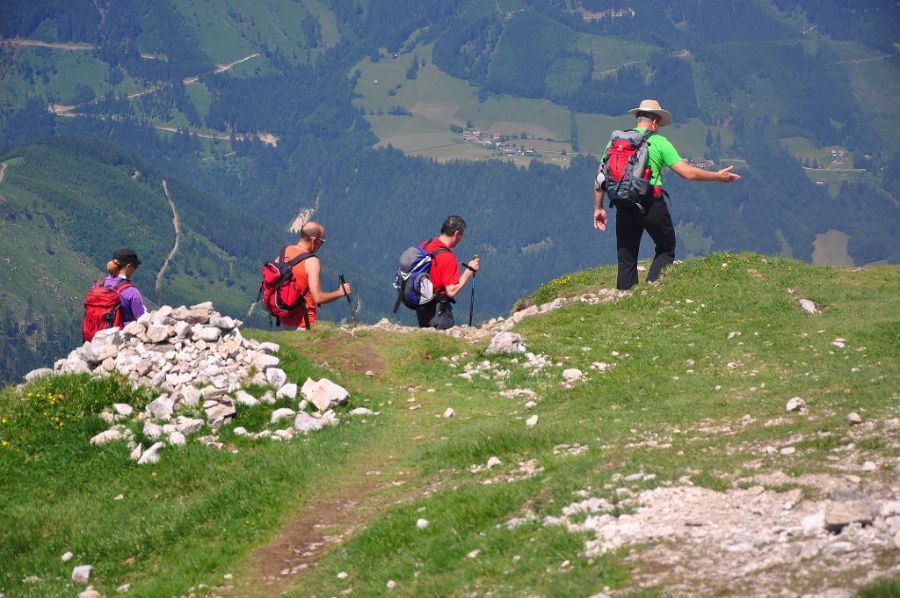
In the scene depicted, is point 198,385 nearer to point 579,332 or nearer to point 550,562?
point 579,332

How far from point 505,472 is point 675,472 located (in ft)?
9.15

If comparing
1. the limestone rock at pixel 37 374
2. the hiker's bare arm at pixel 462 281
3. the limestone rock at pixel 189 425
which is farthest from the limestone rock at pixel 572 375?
the limestone rock at pixel 37 374

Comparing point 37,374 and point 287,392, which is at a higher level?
point 37,374

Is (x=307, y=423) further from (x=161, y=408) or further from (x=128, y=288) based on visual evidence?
(x=128, y=288)

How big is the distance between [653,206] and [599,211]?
1.42 m

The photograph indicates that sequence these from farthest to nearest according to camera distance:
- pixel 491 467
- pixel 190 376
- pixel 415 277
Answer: pixel 415 277 < pixel 190 376 < pixel 491 467

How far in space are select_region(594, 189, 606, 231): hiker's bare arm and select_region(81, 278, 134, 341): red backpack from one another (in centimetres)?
1007

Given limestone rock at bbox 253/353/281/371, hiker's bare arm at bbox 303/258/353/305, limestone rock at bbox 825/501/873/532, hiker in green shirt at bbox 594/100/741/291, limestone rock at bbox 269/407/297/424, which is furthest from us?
hiker in green shirt at bbox 594/100/741/291

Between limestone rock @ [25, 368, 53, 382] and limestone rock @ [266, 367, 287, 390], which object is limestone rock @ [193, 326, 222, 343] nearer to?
limestone rock @ [266, 367, 287, 390]

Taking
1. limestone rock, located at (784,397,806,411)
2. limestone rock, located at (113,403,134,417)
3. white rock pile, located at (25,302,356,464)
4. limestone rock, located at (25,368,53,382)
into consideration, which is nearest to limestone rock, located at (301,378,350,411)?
white rock pile, located at (25,302,356,464)

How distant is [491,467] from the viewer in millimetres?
16797

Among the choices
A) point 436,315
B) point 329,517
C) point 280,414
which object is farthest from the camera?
point 436,315

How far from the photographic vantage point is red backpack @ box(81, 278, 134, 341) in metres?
23.7

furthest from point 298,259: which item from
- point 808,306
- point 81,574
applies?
point 808,306
